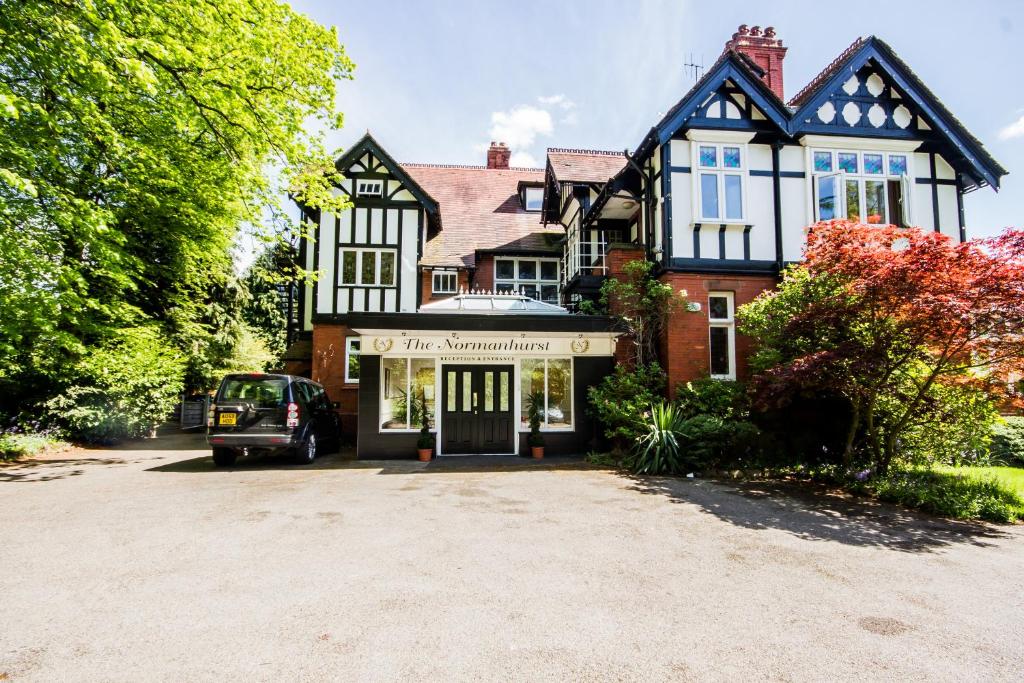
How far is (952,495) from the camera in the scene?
6.99 metres

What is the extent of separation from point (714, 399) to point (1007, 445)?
631 cm

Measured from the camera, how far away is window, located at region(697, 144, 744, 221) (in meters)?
12.1

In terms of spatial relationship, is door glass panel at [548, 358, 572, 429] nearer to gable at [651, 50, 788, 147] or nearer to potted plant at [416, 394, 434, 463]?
potted plant at [416, 394, 434, 463]

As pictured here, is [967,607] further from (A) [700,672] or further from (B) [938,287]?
(B) [938,287]

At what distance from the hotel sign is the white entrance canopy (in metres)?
1.04

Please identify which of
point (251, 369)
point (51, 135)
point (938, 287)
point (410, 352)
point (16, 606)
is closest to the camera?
point (16, 606)

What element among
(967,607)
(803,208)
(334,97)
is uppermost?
(334,97)

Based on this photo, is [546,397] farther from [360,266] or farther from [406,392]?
[360,266]

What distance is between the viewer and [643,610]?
3.75m

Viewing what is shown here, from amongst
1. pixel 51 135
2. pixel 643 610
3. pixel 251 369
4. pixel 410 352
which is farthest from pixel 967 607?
pixel 251 369

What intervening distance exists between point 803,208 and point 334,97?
11724mm

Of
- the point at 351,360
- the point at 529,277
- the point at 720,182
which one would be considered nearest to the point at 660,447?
the point at 720,182

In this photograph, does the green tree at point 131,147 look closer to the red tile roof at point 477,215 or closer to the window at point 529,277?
the red tile roof at point 477,215

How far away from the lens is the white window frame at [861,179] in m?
12.3
